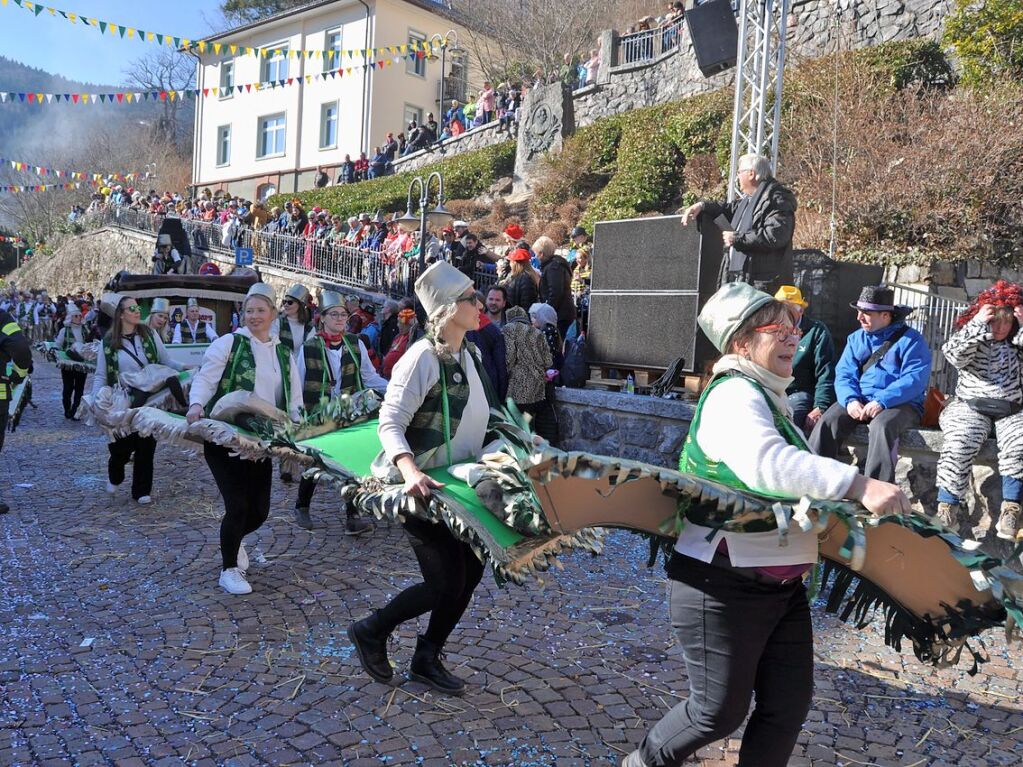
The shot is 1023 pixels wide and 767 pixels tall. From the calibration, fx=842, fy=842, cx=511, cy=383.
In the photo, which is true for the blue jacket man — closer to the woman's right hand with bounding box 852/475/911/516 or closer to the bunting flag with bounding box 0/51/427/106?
the woman's right hand with bounding box 852/475/911/516

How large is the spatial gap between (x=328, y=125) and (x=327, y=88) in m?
1.53

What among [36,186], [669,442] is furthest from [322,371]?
[36,186]

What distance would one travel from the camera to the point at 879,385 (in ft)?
19.9

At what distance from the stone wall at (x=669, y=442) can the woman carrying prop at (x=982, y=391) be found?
0.13m

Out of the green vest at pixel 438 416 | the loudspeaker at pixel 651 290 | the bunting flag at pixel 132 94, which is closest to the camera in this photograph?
the green vest at pixel 438 416

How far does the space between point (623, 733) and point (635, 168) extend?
761 inches

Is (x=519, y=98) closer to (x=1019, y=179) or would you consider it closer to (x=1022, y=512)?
(x=1019, y=179)

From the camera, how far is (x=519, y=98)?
2912 cm

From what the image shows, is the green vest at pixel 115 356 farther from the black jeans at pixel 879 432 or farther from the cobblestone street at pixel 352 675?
the black jeans at pixel 879 432

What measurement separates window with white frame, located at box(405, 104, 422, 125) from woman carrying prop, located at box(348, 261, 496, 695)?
35114 millimetres

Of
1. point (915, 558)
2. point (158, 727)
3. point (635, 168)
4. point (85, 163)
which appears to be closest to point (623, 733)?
point (915, 558)

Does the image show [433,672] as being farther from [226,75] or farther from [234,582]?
[226,75]

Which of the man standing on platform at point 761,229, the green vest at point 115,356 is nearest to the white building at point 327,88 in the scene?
the green vest at point 115,356

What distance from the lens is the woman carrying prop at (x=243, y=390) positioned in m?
5.11
